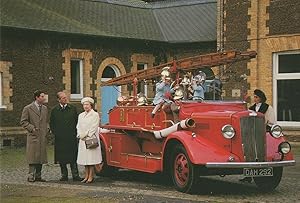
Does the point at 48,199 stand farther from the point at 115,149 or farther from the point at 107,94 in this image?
the point at 107,94

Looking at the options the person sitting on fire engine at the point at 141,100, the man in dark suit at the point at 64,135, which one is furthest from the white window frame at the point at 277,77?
the man in dark suit at the point at 64,135

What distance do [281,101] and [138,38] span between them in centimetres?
809

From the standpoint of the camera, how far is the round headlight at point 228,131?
10.4m

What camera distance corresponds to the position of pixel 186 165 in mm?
10578

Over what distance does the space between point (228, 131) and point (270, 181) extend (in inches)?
58.5

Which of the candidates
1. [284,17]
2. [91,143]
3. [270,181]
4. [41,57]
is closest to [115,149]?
[91,143]

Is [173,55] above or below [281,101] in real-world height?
above

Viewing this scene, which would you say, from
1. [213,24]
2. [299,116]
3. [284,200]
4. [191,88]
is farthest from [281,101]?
[284,200]

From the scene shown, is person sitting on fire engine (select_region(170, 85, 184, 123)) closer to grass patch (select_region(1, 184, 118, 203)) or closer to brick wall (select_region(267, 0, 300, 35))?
grass patch (select_region(1, 184, 118, 203))

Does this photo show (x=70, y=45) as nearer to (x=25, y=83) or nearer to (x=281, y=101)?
(x=25, y=83)

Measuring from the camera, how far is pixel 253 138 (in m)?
10.5

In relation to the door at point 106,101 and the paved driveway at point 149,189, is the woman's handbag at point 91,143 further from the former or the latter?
the door at point 106,101

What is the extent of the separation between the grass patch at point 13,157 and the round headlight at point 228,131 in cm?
731

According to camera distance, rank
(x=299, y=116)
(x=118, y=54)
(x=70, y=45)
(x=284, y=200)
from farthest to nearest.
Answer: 1. (x=118, y=54)
2. (x=70, y=45)
3. (x=299, y=116)
4. (x=284, y=200)
